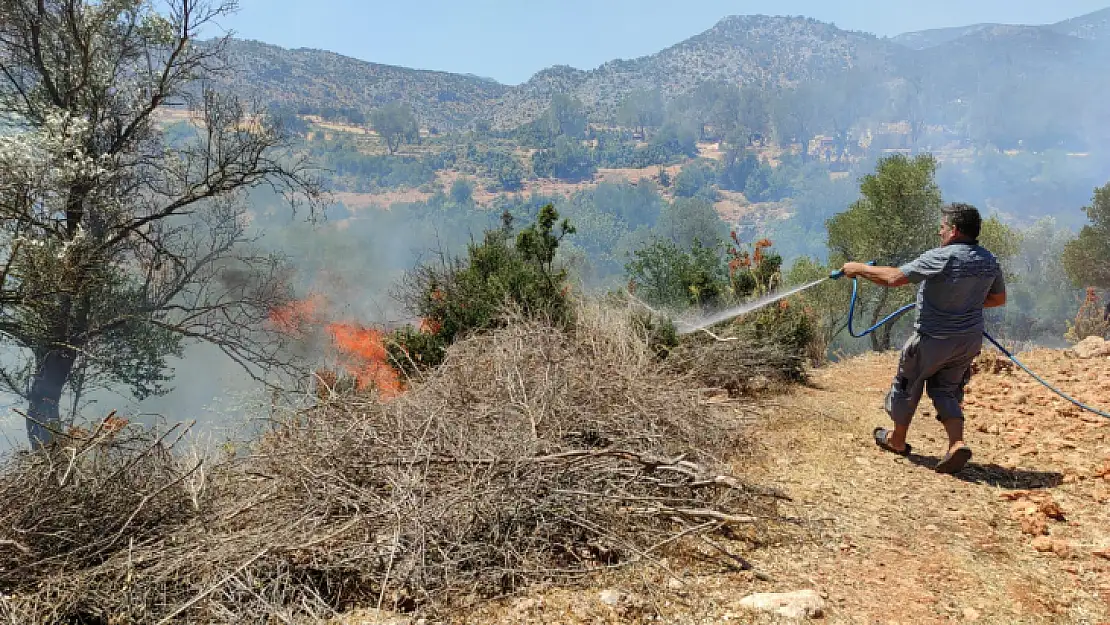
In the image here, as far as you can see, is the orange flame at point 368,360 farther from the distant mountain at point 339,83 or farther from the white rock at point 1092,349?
the distant mountain at point 339,83

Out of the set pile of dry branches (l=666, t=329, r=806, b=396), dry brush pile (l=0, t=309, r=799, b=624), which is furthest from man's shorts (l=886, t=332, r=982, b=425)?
pile of dry branches (l=666, t=329, r=806, b=396)

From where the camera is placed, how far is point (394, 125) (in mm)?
157000

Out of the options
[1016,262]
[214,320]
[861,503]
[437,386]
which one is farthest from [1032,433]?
[1016,262]

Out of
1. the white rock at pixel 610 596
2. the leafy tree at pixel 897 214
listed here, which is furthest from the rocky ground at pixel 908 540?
the leafy tree at pixel 897 214

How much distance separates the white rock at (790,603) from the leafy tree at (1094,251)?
31866mm

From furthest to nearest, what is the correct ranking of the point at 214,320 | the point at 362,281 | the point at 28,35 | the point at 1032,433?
Answer: the point at 362,281
the point at 214,320
the point at 28,35
the point at 1032,433

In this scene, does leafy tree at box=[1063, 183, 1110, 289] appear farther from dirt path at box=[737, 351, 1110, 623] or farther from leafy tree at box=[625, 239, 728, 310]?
dirt path at box=[737, 351, 1110, 623]

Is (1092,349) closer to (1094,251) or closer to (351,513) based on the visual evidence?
(351,513)

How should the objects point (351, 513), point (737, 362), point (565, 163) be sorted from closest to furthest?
point (351, 513) → point (737, 362) → point (565, 163)

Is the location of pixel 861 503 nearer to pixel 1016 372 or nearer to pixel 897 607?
pixel 897 607

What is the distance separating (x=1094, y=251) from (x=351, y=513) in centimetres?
3340

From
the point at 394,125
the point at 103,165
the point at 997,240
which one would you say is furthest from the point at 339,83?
the point at 103,165

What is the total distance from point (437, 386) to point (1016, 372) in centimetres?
622

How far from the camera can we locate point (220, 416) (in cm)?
531
